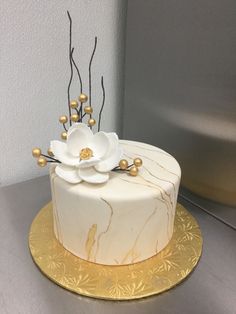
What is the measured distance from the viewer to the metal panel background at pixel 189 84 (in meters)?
0.60

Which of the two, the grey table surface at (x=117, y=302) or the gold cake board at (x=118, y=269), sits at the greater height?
the gold cake board at (x=118, y=269)

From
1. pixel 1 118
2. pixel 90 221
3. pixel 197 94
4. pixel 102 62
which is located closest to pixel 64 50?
pixel 102 62

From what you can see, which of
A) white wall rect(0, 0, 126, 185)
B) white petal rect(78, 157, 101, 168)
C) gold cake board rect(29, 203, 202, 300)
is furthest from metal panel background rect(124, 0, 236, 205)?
white petal rect(78, 157, 101, 168)

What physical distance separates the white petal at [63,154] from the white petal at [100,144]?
4 centimetres

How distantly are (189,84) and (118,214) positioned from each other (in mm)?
322

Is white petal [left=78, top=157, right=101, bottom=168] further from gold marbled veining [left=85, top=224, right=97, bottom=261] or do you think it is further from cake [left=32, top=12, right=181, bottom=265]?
gold marbled veining [left=85, top=224, right=97, bottom=261]

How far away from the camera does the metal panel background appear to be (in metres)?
0.60

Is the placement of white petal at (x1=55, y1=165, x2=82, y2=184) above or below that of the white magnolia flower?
below

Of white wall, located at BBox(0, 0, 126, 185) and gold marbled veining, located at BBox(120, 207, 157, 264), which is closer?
gold marbled veining, located at BBox(120, 207, 157, 264)

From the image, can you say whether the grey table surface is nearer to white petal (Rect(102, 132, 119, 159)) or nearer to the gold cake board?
the gold cake board

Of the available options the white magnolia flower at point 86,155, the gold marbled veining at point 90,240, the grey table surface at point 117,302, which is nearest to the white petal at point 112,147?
the white magnolia flower at point 86,155

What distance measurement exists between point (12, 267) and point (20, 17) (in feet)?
1.72

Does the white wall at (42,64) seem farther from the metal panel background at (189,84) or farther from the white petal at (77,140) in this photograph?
the white petal at (77,140)

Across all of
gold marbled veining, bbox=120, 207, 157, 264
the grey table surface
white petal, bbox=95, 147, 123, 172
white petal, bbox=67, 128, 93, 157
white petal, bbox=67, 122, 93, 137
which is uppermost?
white petal, bbox=67, 122, 93, 137
